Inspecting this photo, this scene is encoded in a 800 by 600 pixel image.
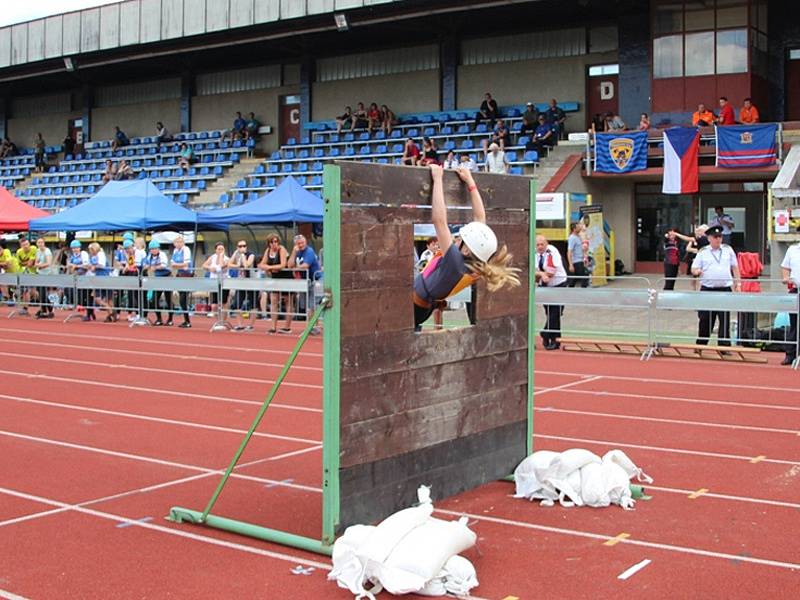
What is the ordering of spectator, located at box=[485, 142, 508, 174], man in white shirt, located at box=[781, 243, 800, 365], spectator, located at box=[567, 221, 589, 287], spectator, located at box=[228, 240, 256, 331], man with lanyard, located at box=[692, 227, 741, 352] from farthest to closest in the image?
spectator, located at box=[485, 142, 508, 174] → spectator, located at box=[228, 240, 256, 331] → spectator, located at box=[567, 221, 589, 287] → man with lanyard, located at box=[692, 227, 741, 352] → man in white shirt, located at box=[781, 243, 800, 365]

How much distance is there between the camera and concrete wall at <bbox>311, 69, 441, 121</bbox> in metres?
36.2

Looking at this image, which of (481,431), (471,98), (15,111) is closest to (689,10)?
(471,98)

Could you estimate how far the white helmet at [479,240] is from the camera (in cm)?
662

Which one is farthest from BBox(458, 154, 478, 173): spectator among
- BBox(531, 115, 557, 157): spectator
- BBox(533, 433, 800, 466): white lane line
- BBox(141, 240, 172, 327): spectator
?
BBox(533, 433, 800, 466): white lane line

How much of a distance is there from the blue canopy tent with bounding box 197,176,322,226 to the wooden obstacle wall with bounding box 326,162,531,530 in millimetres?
15615

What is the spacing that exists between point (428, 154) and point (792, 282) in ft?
51.2

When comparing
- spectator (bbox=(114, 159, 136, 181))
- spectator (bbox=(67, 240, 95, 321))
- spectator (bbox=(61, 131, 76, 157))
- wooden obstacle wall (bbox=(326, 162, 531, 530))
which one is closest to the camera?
wooden obstacle wall (bbox=(326, 162, 531, 530))

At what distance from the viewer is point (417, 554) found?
524cm

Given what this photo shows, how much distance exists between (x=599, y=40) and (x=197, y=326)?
18.0 metres

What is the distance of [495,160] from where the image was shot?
28.2 metres

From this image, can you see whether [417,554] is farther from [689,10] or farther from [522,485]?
[689,10]

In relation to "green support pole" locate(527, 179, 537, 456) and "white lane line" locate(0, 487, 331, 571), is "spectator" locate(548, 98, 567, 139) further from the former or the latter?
"white lane line" locate(0, 487, 331, 571)

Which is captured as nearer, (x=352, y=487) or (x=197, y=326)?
(x=352, y=487)

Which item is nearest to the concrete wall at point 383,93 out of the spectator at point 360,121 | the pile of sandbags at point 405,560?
the spectator at point 360,121
